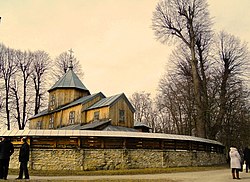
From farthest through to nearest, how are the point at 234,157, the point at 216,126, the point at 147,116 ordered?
1. the point at 147,116
2. the point at 216,126
3. the point at 234,157

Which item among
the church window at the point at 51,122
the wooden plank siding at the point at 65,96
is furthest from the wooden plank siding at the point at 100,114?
the church window at the point at 51,122

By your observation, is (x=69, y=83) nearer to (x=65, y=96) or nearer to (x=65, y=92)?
(x=65, y=92)

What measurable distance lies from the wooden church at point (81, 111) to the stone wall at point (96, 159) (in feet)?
22.2

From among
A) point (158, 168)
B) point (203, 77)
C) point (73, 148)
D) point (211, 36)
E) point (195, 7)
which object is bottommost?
point (158, 168)

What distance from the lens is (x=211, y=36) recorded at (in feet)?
101

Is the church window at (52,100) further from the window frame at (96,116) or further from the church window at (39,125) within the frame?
the window frame at (96,116)

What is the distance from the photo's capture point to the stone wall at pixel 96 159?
17875 millimetres

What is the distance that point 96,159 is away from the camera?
60.2 ft

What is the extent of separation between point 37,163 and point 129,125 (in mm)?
12694

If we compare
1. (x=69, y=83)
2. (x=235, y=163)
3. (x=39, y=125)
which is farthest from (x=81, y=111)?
(x=235, y=163)

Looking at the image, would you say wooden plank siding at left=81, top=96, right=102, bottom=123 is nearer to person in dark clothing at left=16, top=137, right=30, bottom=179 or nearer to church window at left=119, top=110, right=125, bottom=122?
church window at left=119, top=110, right=125, bottom=122

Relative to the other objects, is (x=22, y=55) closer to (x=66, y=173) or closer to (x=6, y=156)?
(x=66, y=173)

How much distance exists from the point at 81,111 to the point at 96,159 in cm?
1262

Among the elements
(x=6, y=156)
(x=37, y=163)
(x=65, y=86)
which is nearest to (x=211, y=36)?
(x=65, y=86)
